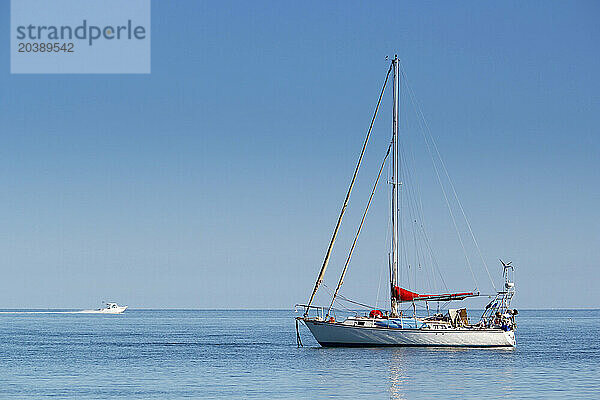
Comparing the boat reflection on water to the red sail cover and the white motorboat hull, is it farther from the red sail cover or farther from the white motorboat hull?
the red sail cover

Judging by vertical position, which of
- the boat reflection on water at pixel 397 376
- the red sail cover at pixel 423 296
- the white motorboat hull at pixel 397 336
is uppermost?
the red sail cover at pixel 423 296

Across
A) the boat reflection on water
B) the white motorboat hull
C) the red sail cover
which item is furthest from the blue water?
the red sail cover

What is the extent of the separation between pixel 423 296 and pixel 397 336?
16.4 feet

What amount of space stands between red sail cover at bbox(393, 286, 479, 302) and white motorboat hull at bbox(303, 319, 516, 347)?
10.5 ft

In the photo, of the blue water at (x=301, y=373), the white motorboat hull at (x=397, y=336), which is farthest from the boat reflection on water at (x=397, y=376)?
the white motorboat hull at (x=397, y=336)

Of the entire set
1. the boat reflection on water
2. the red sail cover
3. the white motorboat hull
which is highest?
the red sail cover

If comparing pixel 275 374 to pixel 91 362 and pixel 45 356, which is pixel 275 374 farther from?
pixel 45 356

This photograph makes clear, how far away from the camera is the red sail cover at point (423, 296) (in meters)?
81.9

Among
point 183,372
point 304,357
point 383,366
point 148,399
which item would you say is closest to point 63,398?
point 148,399

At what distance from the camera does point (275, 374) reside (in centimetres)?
6444

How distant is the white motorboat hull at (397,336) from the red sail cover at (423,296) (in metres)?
3.19

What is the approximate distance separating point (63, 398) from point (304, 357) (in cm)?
3041

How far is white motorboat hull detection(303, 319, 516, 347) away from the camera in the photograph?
79.9 metres

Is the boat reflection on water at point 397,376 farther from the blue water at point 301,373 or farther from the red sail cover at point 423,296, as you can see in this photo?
the red sail cover at point 423,296
